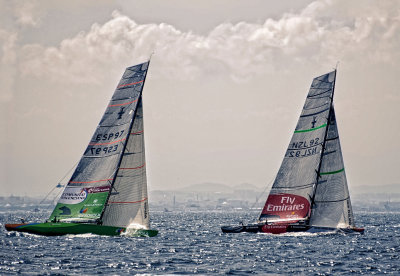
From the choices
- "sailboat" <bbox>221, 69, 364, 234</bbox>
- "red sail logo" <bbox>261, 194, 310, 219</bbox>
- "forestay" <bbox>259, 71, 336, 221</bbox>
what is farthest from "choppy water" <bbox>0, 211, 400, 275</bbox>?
"forestay" <bbox>259, 71, 336, 221</bbox>

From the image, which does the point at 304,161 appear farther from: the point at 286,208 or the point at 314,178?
the point at 286,208

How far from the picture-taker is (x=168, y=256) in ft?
135

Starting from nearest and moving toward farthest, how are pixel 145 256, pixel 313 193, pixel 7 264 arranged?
pixel 7 264
pixel 145 256
pixel 313 193

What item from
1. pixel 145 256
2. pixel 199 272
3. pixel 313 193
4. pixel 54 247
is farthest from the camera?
pixel 313 193

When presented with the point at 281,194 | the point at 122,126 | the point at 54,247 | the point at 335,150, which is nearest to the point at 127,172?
the point at 122,126

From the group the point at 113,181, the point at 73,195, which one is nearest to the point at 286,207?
the point at 113,181

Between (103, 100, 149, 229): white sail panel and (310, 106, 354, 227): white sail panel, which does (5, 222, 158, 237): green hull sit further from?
(310, 106, 354, 227): white sail panel

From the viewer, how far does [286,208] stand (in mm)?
56156

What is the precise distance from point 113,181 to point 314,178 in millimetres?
17937

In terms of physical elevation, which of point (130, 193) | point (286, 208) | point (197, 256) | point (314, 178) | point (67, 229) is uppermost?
point (314, 178)

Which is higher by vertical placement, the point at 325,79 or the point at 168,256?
the point at 325,79

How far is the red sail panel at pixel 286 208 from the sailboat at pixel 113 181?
12.5 meters

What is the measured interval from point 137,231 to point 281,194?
14.3m

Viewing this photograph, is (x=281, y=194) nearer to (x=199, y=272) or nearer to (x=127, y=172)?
(x=127, y=172)
